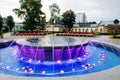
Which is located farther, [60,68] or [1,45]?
[1,45]

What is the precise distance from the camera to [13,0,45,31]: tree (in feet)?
118

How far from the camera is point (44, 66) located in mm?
10914

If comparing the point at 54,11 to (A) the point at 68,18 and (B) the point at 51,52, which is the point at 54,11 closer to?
(A) the point at 68,18

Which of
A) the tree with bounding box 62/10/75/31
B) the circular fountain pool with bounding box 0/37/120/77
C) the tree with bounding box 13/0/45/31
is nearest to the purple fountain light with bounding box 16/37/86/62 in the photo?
the circular fountain pool with bounding box 0/37/120/77

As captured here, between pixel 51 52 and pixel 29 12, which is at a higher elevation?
pixel 29 12

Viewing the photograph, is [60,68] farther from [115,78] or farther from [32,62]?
[115,78]

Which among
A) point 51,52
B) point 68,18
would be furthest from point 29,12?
point 51,52

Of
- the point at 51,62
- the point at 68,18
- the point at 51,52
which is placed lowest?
the point at 51,62

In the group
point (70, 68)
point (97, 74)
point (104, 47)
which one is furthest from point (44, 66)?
point (104, 47)

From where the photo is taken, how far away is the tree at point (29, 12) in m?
35.9

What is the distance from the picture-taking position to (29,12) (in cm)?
3603

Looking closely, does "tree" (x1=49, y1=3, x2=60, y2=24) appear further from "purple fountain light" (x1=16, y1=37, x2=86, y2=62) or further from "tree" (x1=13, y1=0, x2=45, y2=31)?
"purple fountain light" (x1=16, y1=37, x2=86, y2=62)

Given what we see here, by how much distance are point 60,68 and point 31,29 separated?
27.3 metres

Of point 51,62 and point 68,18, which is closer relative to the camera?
point 51,62
